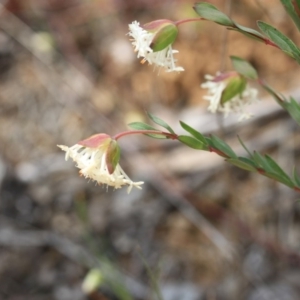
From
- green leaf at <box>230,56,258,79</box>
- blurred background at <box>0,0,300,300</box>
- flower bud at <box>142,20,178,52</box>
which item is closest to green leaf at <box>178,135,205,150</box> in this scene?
flower bud at <box>142,20,178,52</box>

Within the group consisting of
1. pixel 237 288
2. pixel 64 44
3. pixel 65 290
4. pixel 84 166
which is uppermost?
pixel 84 166

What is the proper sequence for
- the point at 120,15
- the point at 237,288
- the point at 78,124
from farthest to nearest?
the point at 120,15 → the point at 78,124 → the point at 237,288

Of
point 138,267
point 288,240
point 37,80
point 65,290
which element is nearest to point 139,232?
point 138,267

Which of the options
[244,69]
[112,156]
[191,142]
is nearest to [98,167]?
[112,156]

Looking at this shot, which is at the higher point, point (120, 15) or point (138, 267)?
point (120, 15)

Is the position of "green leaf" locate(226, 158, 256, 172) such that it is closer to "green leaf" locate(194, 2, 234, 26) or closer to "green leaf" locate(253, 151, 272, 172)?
"green leaf" locate(253, 151, 272, 172)

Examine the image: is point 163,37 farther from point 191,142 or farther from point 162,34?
point 191,142

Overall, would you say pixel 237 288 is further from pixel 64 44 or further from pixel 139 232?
pixel 64 44
